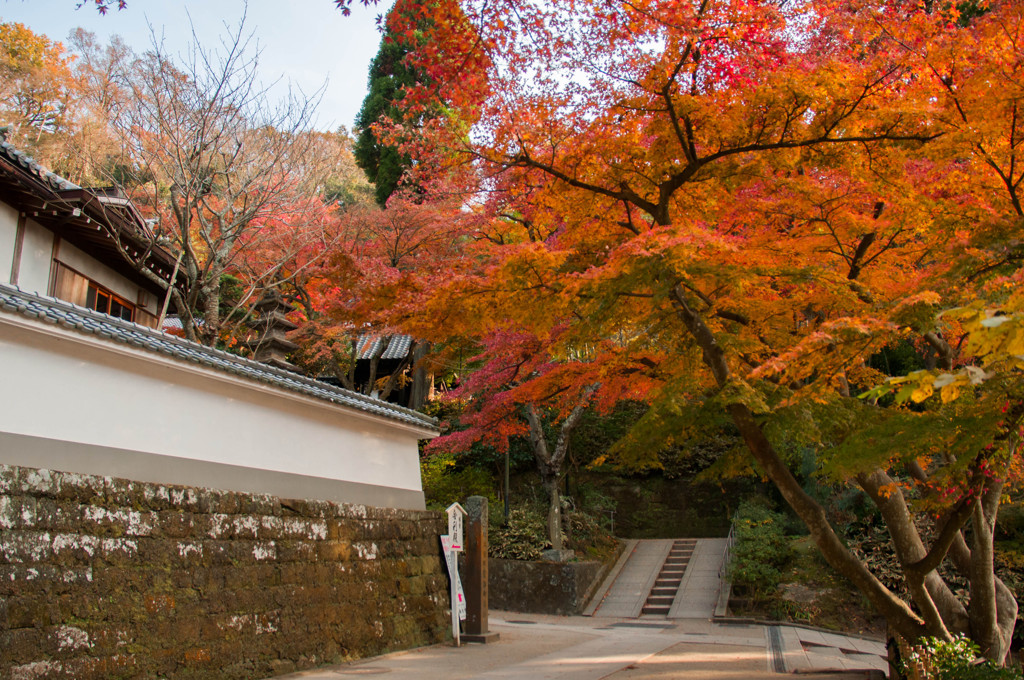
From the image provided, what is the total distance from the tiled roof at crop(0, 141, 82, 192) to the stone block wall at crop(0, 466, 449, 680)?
5824 mm

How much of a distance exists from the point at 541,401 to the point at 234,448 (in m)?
7.03

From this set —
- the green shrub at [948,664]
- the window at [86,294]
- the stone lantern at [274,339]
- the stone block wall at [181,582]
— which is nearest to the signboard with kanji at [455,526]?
the stone block wall at [181,582]

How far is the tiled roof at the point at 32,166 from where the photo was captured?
383 inches

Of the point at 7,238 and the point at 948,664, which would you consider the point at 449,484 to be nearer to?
the point at 7,238

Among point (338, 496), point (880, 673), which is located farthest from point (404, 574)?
point (880, 673)

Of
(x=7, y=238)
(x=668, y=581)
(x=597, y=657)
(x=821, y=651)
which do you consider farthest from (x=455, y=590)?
(x=7, y=238)

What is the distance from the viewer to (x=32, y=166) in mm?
10156

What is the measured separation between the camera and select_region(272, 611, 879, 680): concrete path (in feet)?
29.2

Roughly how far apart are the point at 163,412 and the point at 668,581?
13681mm

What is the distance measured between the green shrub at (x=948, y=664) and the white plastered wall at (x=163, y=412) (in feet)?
24.8

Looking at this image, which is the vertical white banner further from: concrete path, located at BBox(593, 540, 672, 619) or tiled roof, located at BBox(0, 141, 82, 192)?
tiled roof, located at BBox(0, 141, 82, 192)

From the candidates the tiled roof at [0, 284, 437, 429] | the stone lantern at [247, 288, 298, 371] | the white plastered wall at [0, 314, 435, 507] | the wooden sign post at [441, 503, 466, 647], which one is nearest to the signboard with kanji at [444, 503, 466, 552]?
the wooden sign post at [441, 503, 466, 647]

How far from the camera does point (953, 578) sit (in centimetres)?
1385

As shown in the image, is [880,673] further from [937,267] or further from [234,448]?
[234,448]
